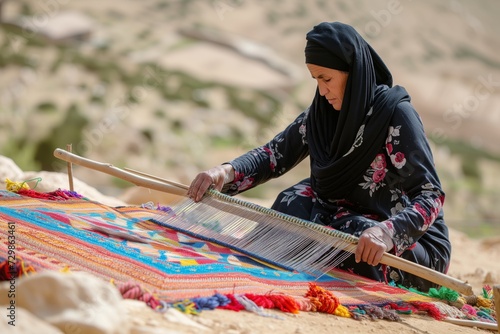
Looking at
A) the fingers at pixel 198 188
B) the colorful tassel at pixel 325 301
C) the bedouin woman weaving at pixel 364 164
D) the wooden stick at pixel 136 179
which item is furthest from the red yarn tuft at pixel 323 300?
the wooden stick at pixel 136 179

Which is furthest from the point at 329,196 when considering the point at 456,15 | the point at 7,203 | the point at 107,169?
the point at 456,15

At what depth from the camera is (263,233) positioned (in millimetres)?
3598

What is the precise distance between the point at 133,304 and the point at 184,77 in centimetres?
1918

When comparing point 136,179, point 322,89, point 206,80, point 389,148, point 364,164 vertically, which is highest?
point 206,80

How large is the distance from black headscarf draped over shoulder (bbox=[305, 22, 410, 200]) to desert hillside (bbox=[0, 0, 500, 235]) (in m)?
10.6

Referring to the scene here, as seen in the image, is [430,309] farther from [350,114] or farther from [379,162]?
[350,114]

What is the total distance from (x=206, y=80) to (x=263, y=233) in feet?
59.6

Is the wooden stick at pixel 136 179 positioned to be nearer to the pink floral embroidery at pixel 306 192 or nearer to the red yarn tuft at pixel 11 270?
the pink floral embroidery at pixel 306 192

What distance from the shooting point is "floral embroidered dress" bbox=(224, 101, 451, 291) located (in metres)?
3.46

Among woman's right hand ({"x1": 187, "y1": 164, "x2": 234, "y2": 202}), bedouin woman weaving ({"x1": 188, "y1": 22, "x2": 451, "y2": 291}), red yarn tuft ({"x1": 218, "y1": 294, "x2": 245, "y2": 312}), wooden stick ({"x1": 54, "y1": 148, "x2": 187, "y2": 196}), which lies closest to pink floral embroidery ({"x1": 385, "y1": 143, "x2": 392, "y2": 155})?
bedouin woman weaving ({"x1": 188, "y1": 22, "x2": 451, "y2": 291})

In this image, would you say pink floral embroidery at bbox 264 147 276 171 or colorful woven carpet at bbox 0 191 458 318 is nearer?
colorful woven carpet at bbox 0 191 458 318

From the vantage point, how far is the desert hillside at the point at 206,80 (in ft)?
55.2

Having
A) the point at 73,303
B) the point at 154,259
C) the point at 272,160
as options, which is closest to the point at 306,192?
the point at 272,160

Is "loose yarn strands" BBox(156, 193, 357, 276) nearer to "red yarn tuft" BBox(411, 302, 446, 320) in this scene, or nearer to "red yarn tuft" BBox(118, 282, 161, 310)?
"red yarn tuft" BBox(411, 302, 446, 320)
